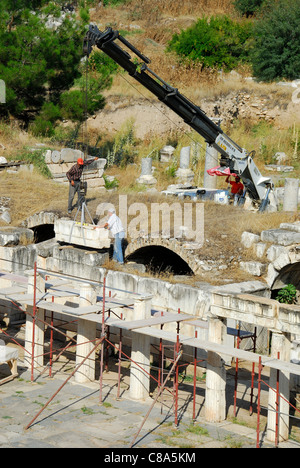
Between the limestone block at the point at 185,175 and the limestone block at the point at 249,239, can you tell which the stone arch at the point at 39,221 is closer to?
the limestone block at the point at 249,239

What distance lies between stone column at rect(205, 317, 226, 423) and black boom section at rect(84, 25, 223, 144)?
669 cm

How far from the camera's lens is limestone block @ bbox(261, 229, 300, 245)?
645 inches

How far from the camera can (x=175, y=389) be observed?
12633 mm

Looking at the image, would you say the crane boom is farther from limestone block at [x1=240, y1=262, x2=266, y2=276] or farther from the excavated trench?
limestone block at [x1=240, y1=262, x2=266, y2=276]

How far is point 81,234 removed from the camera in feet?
58.4

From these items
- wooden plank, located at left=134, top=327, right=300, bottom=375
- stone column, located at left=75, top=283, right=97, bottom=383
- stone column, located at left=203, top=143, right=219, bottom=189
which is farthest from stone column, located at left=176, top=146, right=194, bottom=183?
wooden plank, located at left=134, top=327, right=300, bottom=375

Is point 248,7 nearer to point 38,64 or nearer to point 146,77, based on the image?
point 38,64

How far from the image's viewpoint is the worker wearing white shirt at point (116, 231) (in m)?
17.3

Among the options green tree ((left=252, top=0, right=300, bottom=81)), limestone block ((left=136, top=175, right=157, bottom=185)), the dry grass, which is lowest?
the dry grass

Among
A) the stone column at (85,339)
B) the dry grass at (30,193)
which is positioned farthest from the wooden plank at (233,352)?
the dry grass at (30,193)

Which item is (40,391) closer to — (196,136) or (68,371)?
(68,371)
